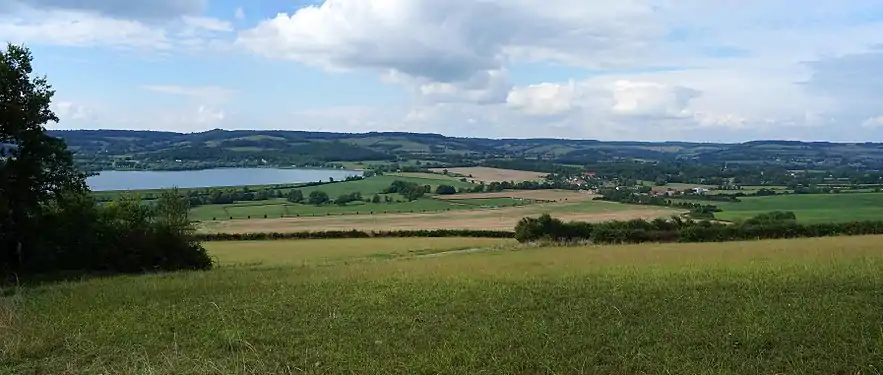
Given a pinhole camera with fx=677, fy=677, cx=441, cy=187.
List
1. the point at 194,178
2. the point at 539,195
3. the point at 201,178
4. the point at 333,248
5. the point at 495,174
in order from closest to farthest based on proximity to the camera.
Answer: the point at 333,248
the point at 539,195
the point at 201,178
the point at 194,178
the point at 495,174

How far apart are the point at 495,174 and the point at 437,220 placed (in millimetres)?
81199

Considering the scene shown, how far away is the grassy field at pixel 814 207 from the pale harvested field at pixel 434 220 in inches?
352

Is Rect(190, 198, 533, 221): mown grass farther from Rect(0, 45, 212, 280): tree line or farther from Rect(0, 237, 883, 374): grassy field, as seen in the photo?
Rect(0, 237, 883, 374): grassy field

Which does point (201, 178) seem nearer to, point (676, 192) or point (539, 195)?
point (539, 195)

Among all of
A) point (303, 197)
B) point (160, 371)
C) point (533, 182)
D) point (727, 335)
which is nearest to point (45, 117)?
point (160, 371)

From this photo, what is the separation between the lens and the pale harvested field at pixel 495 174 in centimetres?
14420

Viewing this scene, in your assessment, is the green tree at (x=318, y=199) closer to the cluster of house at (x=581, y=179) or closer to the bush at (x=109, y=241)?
the cluster of house at (x=581, y=179)

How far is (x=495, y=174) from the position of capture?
514 ft

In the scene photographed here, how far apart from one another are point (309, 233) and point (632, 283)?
164 ft

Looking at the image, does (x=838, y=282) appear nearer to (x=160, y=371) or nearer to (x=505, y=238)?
(x=160, y=371)

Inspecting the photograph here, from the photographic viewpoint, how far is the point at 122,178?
131 meters

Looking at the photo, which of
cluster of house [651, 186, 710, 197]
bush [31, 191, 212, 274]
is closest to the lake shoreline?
cluster of house [651, 186, 710, 197]

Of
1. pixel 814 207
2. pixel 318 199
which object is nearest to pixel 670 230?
pixel 814 207

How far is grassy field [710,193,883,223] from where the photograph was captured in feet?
209
